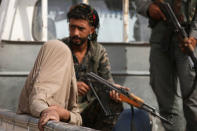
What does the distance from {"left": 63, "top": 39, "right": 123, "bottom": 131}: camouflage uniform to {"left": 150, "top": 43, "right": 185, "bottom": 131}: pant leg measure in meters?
0.46

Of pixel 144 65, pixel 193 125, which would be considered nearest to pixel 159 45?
pixel 193 125

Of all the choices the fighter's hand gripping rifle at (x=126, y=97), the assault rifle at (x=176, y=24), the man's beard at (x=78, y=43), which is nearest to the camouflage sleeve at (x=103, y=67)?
the man's beard at (x=78, y=43)

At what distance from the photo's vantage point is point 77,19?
4691 mm

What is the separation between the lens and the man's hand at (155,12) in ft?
16.1

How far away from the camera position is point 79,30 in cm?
473

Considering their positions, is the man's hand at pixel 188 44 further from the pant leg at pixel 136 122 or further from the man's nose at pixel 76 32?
the pant leg at pixel 136 122

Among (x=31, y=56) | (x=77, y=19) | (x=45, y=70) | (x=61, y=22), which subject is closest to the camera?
(x=45, y=70)

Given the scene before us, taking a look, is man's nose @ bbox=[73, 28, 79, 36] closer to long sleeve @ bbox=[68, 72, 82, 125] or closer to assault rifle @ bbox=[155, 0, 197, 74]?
assault rifle @ bbox=[155, 0, 197, 74]

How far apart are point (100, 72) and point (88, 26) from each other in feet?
1.15

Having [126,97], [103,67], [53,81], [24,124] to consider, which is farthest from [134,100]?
[24,124]

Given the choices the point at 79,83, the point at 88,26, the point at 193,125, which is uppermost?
the point at 88,26

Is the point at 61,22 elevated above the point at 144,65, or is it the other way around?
the point at 61,22

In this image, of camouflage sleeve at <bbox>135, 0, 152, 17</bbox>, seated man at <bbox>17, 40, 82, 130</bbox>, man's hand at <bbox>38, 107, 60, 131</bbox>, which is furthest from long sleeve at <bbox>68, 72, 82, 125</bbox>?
camouflage sleeve at <bbox>135, 0, 152, 17</bbox>

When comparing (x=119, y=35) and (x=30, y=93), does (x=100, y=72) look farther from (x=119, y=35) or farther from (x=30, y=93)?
(x=119, y=35)
